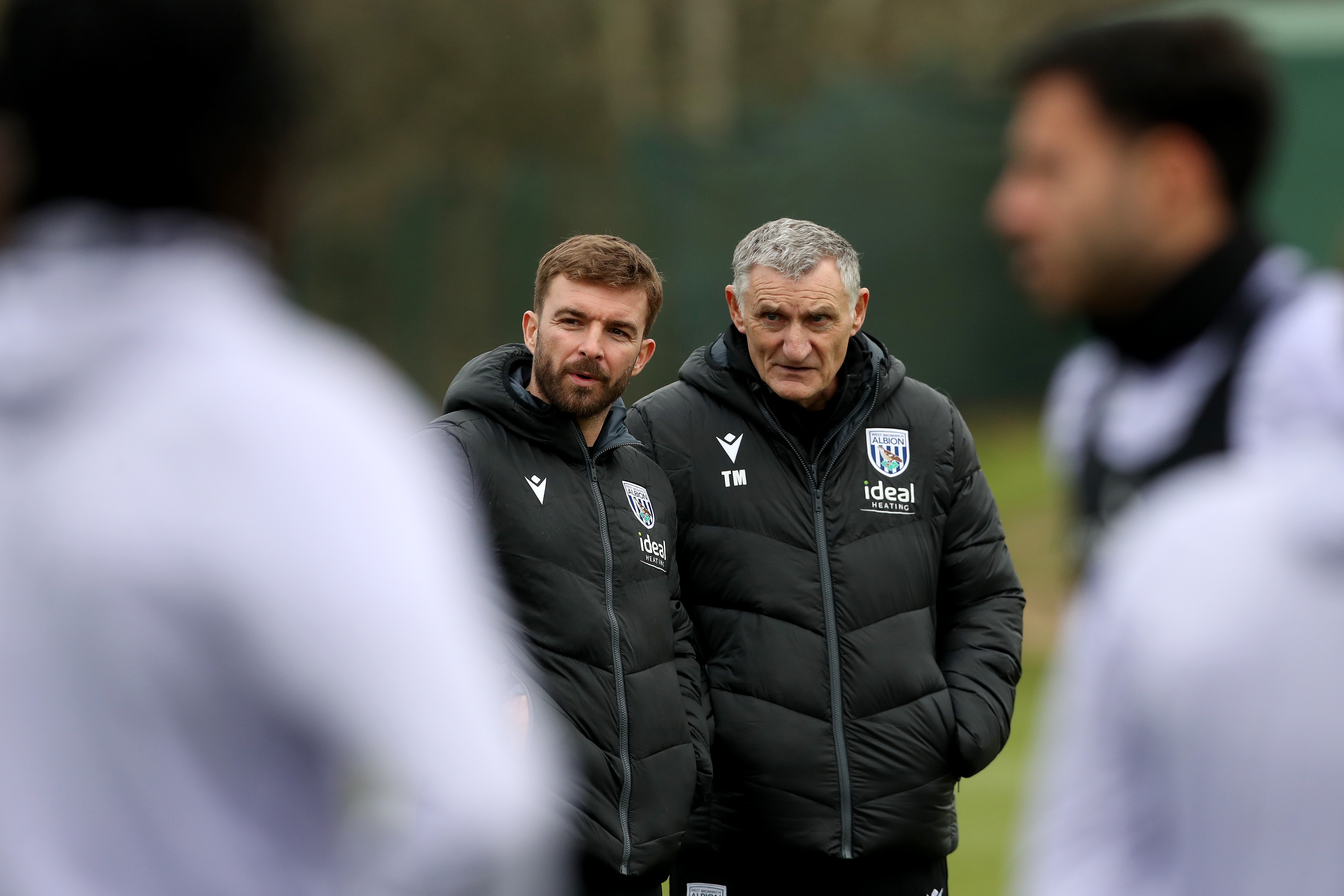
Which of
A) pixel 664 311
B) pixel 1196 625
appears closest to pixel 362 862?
pixel 1196 625

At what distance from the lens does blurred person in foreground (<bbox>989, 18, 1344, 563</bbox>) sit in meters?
1.69

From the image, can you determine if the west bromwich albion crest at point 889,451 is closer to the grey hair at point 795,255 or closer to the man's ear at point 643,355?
the grey hair at point 795,255

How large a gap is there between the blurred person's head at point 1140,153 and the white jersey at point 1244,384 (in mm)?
88

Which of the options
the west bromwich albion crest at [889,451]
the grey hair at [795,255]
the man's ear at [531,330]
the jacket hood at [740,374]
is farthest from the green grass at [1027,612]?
the man's ear at [531,330]

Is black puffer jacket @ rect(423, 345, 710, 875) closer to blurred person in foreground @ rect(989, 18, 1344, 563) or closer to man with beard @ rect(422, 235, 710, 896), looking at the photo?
man with beard @ rect(422, 235, 710, 896)

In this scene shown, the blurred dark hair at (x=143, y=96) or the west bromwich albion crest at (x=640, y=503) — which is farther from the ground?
the blurred dark hair at (x=143, y=96)

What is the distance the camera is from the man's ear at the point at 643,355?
13.7 feet

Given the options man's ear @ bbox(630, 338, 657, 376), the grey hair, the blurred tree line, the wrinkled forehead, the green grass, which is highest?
the blurred tree line

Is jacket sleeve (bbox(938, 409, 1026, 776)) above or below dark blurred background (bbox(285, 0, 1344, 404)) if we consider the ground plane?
below

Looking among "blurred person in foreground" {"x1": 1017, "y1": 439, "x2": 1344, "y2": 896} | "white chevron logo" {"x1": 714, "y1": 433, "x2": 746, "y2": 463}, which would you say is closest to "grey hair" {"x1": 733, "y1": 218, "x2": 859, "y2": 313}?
"white chevron logo" {"x1": 714, "y1": 433, "x2": 746, "y2": 463}

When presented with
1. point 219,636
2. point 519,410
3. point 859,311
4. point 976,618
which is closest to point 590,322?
point 519,410

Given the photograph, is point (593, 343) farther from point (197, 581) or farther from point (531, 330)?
point (197, 581)

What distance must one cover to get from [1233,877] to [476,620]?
76 centimetres

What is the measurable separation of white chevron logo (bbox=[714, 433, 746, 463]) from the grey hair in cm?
38
